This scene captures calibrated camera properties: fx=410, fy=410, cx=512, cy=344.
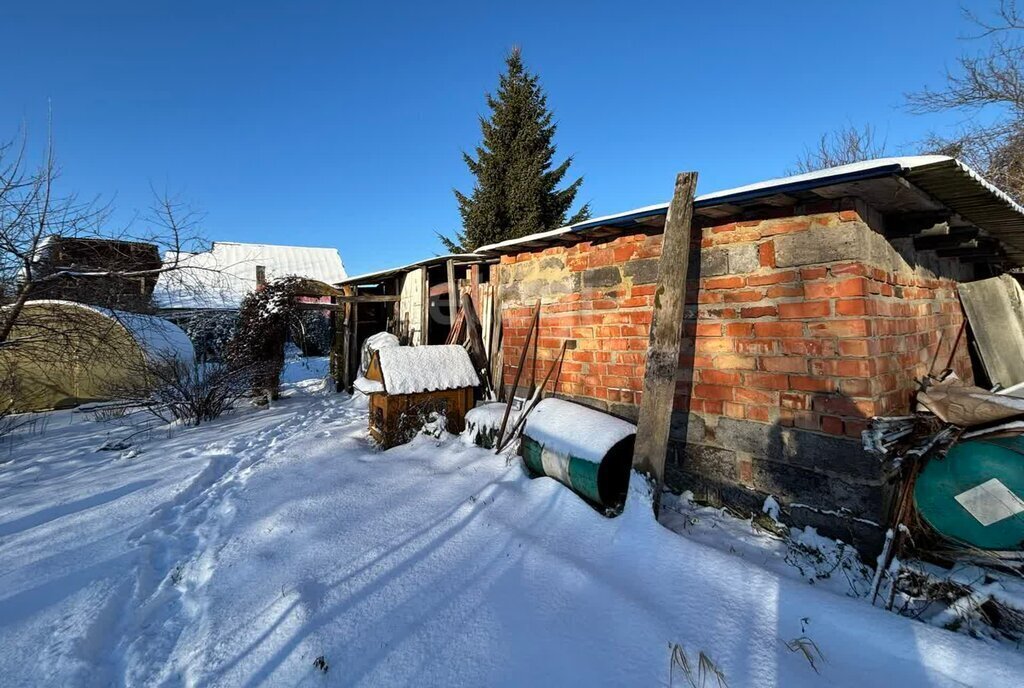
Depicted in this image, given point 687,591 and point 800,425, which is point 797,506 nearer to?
point 800,425

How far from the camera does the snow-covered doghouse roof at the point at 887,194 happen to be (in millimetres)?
2418

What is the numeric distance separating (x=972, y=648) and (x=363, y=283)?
1139 centimetres

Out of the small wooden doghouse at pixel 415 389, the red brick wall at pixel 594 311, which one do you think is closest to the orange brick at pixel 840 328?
the red brick wall at pixel 594 311

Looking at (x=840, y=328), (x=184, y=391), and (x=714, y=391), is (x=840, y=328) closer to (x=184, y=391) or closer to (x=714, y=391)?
(x=714, y=391)

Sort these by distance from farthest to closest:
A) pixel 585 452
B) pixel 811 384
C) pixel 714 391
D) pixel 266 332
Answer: pixel 266 332 → pixel 714 391 → pixel 585 452 → pixel 811 384

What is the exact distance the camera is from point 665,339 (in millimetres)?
3146

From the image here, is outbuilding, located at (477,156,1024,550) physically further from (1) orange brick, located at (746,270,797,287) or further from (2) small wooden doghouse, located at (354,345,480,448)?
(2) small wooden doghouse, located at (354,345,480,448)

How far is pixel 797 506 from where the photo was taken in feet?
9.19

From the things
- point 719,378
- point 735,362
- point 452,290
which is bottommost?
point 719,378

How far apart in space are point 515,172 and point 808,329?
544 inches

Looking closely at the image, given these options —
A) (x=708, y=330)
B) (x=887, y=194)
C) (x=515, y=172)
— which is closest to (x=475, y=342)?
(x=708, y=330)

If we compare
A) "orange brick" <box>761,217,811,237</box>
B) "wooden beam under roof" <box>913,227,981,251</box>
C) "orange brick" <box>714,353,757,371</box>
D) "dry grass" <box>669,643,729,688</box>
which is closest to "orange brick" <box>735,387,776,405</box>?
"orange brick" <box>714,353,757,371</box>

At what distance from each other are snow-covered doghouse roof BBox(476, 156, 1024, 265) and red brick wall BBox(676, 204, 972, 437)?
193 mm

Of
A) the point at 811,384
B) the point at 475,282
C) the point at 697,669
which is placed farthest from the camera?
the point at 475,282
